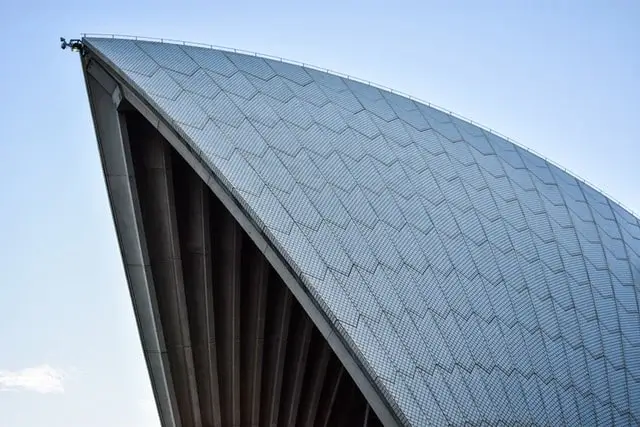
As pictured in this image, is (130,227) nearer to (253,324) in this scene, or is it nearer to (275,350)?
(253,324)

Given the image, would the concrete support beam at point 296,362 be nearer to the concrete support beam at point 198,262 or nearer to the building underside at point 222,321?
the building underside at point 222,321

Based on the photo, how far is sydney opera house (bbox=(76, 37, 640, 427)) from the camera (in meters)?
17.9

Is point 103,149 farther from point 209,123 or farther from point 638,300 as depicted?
point 638,300

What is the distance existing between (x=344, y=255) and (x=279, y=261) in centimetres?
201

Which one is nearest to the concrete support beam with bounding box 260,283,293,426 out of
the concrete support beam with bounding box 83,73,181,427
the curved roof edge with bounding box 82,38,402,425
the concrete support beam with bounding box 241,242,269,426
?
the concrete support beam with bounding box 241,242,269,426

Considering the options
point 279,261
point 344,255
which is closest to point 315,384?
point 344,255

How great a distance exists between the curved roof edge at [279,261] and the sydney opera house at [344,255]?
1.8 inches

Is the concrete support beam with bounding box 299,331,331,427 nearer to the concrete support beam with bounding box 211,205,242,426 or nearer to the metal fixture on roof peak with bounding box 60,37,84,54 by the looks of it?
the concrete support beam with bounding box 211,205,242,426

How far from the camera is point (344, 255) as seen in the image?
18.5 meters

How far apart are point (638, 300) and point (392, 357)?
13083mm

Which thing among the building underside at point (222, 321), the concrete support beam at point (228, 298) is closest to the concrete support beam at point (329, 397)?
the building underside at point (222, 321)

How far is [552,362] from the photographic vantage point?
21000mm

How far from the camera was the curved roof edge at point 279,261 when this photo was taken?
16188mm

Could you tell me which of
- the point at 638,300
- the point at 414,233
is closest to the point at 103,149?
the point at 414,233
